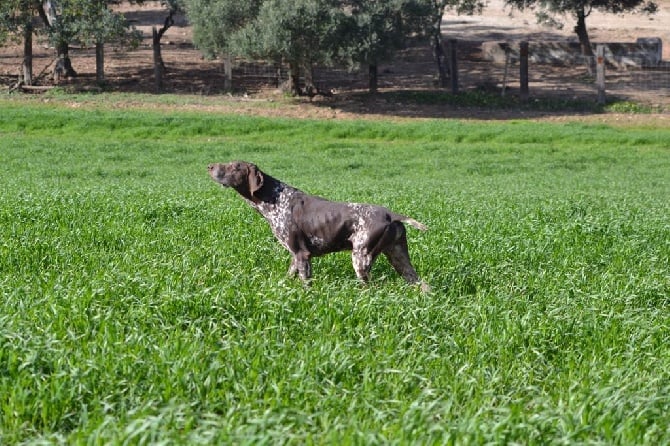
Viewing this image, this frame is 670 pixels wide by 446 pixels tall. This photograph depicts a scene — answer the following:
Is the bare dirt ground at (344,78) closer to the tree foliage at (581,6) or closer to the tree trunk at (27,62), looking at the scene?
the tree trunk at (27,62)

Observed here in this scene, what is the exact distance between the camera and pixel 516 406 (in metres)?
5.77

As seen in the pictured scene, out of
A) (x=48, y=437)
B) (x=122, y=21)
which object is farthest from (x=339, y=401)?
(x=122, y=21)

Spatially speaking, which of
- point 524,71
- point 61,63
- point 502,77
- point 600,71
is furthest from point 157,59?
point 600,71

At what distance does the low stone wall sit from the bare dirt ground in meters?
0.83

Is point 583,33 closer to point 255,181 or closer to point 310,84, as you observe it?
point 310,84

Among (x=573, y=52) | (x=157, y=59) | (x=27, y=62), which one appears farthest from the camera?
(x=573, y=52)

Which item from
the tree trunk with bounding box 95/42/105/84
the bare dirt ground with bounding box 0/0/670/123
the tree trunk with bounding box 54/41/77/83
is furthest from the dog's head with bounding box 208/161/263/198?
the tree trunk with bounding box 54/41/77/83

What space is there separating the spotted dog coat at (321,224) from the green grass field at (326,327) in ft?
0.91

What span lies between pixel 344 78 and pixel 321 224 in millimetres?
40483

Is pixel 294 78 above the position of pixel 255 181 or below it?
above

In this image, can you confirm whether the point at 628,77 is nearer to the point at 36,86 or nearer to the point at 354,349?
the point at 36,86

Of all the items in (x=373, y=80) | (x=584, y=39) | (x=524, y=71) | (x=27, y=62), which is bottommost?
(x=373, y=80)

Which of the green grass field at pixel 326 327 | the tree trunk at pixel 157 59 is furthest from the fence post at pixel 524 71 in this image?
the green grass field at pixel 326 327

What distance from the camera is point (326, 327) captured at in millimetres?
7699
